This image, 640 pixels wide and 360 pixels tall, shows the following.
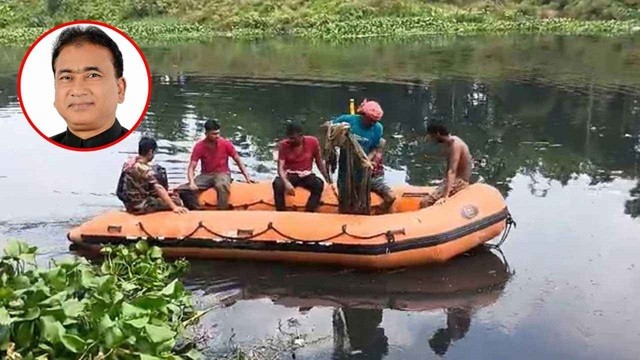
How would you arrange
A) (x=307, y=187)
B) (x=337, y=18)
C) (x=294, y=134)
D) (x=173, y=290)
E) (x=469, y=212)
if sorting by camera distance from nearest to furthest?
(x=173, y=290) → (x=469, y=212) → (x=294, y=134) → (x=307, y=187) → (x=337, y=18)

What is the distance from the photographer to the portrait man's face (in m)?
3.20

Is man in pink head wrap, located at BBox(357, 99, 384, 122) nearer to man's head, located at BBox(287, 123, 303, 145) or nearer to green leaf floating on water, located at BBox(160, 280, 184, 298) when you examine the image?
man's head, located at BBox(287, 123, 303, 145)

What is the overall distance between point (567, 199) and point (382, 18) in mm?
27545

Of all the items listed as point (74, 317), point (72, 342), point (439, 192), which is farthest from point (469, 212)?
A: point (72, 342)

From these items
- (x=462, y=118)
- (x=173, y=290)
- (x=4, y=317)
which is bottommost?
(x=462, y=118)

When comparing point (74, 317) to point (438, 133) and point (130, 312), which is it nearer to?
point (130, 312)

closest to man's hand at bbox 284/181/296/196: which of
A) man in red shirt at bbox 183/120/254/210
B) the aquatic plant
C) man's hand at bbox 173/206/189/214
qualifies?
man in red shirt at bbox 183/120/254/210

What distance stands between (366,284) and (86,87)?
4318 millimetres

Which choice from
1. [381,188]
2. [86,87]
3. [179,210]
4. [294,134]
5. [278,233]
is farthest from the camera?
[381,188]

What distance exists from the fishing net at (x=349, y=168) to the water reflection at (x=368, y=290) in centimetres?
71

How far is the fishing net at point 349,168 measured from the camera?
24.1ft

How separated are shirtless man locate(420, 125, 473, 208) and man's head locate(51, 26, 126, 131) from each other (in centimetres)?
470

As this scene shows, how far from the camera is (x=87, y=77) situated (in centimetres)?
324

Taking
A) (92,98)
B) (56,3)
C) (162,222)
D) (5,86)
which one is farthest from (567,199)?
→ (56,3)
